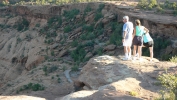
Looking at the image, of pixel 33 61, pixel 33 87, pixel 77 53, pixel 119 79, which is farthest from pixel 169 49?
pixel 33 61

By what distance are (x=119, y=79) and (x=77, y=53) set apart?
12.4 m

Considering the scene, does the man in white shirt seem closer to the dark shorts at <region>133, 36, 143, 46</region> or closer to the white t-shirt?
the white t-shirt

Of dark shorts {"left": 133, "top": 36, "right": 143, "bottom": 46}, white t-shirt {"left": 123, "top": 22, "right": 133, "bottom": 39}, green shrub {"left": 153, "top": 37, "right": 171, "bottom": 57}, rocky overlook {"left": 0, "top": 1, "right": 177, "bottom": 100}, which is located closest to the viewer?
rocky overlook {"left": 0, "top": 1, "right": 177, "bottom": 100}

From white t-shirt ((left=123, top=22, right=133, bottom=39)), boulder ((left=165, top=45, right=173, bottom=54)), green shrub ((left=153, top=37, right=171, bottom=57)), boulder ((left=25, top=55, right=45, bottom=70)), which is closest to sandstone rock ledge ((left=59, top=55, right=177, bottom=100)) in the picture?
white t-shirt ((left=123, top=22, right=133, bottom=39))

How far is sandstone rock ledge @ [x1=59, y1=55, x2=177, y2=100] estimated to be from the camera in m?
8.07

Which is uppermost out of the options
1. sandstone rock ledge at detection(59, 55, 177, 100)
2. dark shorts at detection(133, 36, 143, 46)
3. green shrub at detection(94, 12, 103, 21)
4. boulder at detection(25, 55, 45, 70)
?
dark shorts at detection(133, 36, 143, 46)

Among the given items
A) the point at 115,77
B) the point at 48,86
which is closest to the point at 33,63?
the point at 48,86

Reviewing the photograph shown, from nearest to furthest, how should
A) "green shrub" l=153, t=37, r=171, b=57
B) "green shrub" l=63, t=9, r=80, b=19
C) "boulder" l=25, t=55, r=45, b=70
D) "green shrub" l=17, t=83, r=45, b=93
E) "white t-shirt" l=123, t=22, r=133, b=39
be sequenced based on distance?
1. "white t-shirt" l=123, t=22, r=133, b=39
2. "green shrub" l=17, t=83, r=45, b=93
3. "green shrub" l=153, t=37, r=171, b=57
4. "boulder" l=25, t=55, r=45, b=70
5. "green shrub" l=63, t=9, r=80, b=19

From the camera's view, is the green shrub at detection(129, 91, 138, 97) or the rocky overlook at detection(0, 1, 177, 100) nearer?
the green shrub at detection(129, 91, 138, 97)

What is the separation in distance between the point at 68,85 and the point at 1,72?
13.7m

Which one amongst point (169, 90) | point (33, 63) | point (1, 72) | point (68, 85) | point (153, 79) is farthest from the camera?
point (1, 72)

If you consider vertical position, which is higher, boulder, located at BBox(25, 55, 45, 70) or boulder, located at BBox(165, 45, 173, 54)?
boulder, located at BBox(165, 45, 173, 54)

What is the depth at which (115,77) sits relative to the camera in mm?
10141

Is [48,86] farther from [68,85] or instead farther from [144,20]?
[144,20]
